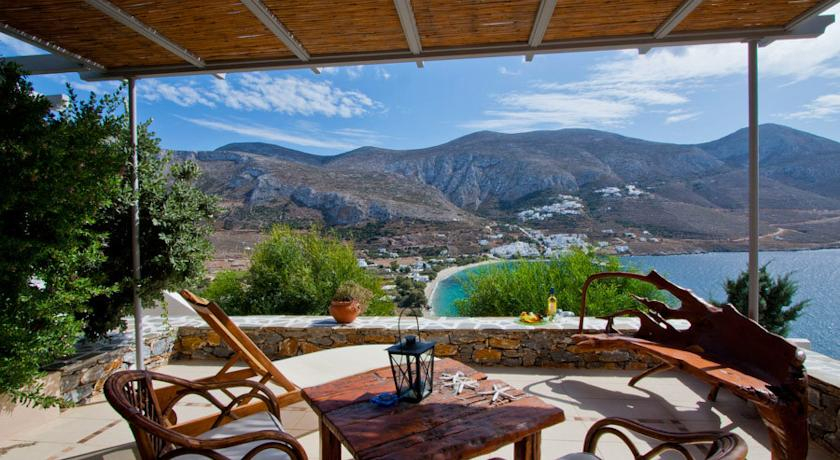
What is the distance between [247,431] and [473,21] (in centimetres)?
261

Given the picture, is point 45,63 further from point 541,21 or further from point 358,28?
point 541,21

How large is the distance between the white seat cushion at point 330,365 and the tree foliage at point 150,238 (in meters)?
1.39

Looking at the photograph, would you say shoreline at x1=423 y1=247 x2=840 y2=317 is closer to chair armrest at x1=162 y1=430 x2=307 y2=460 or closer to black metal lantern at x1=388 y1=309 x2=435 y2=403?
black metal lantern at x1=388 y1=309 x2=435 y2=403

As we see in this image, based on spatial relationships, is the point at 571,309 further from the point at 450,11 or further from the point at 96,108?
the point at 96,108

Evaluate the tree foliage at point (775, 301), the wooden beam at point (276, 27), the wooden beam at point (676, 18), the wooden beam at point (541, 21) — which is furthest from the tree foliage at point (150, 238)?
the tree foliage at point (775, 301)

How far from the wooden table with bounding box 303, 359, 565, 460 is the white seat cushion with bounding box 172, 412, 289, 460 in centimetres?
21

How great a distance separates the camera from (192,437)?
165 cm

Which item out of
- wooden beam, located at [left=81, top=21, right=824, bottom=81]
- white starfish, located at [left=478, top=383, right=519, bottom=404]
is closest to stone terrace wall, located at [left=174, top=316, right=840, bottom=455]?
white starfish, located at [left=478, top=383, right=519, bottom=404]

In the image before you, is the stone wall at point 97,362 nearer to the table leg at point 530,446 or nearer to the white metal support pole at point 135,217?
the white metal support pole at point 135,217

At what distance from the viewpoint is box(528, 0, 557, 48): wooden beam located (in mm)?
2605

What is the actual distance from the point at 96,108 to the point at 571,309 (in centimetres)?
556

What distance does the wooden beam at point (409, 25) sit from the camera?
2.58m

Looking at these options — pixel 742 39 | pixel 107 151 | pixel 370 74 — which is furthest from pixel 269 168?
pixel 742 39

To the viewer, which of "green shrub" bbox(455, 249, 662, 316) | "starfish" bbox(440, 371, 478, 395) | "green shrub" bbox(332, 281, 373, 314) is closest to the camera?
"starfish" bbox(440, 371, 478, 395)
